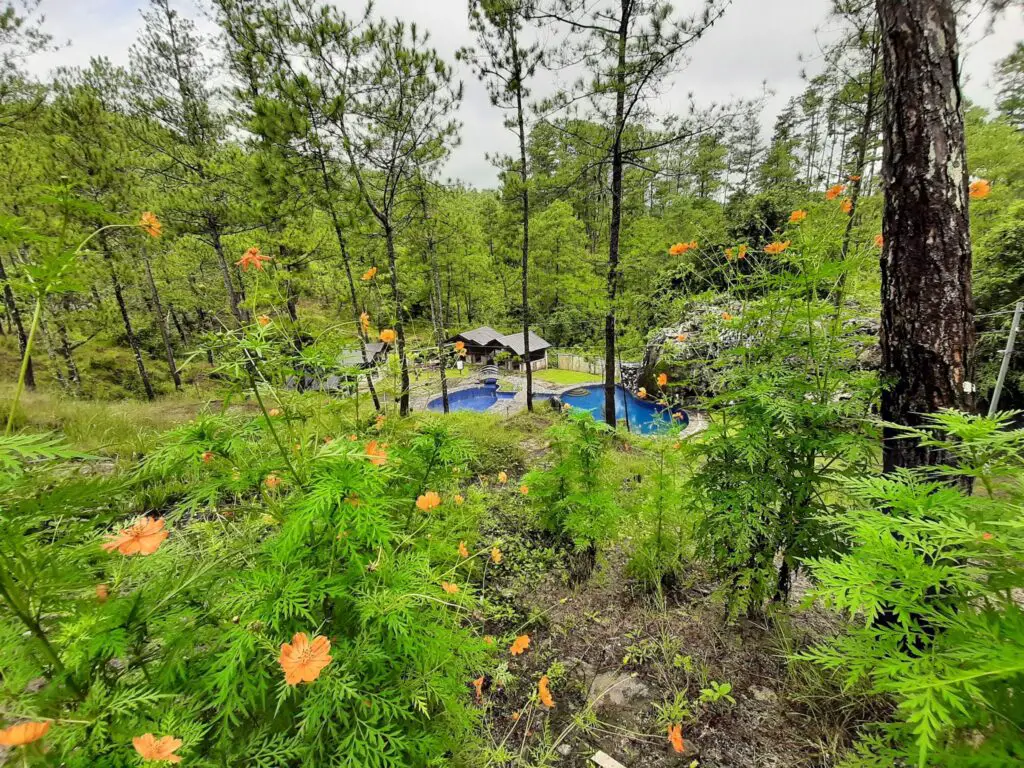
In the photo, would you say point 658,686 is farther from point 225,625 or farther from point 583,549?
point 225,625

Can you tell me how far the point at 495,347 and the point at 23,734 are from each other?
19177 millimetres

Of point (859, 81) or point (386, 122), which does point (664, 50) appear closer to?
point (386, 122)

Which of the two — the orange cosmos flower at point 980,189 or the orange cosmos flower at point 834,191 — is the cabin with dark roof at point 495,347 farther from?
the orange cosmos flower at point 980,189

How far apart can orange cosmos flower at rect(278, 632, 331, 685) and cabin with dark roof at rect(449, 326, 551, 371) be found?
1793 centimetres

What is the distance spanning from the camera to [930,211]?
1.56 m

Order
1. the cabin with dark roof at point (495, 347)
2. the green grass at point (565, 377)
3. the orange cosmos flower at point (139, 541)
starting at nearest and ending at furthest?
the orange cosmos flower at point (139, 541) < the green grass at point (565, 377) < the cabin with dark roof at point (495, 347)

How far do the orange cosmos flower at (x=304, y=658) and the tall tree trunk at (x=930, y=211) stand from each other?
2.17 metres

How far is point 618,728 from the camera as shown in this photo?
5.31ft

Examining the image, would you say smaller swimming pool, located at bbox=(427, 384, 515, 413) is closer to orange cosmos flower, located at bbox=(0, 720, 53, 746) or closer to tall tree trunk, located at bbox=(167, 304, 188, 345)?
tall tree trunk, located at bbox=(167, 304, 188, 345)

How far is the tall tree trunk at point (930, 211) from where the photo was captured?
156 cm

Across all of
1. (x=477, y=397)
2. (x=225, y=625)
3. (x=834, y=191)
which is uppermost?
(x=834, y=191)

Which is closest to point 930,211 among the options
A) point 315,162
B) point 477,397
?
point 315,162

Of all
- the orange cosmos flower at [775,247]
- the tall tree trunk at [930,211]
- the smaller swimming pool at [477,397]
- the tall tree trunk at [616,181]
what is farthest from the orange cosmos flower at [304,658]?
the smaller swimming pool at [477,397]

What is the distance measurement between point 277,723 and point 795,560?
201 centimetres
